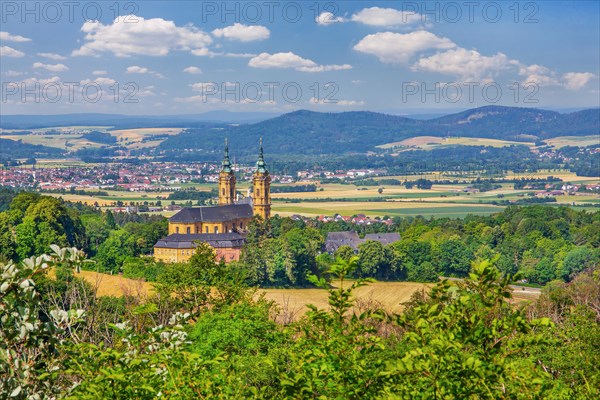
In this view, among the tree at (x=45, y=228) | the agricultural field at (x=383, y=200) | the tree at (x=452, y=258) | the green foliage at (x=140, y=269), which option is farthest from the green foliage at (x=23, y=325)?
the agricultural field at (x=383, y=200)

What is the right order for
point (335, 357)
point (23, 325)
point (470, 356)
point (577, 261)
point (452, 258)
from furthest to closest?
1. point (452, 258)
2. point (577, 261)
3. point (335, 357)
4. point (470, 356)
5. point (23, 325)

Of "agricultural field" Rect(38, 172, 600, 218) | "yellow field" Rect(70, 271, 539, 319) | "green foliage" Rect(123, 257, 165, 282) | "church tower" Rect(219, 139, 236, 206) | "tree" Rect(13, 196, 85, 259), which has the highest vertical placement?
"church tower" Rect(219, 139, 236, 206)

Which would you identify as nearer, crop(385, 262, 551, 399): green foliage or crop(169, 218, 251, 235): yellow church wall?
crop(385, 262, 551, 399): green foliage

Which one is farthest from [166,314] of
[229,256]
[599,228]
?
[599,228]

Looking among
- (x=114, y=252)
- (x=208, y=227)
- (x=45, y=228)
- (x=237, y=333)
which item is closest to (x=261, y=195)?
(x=208, y=227)

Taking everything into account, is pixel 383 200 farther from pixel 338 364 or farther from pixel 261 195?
pixel 338 364

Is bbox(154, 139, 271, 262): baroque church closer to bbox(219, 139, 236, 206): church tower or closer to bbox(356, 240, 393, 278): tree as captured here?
bbox(219, 139, 236, 206): church tower

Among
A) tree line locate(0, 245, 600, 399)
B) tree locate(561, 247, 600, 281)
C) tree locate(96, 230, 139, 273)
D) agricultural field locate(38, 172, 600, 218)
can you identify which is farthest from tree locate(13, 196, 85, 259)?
tree line locate(0, 245, 600, 399)

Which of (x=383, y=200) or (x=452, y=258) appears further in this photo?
(x=383, y=200)

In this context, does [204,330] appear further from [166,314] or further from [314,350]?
[314,350]
